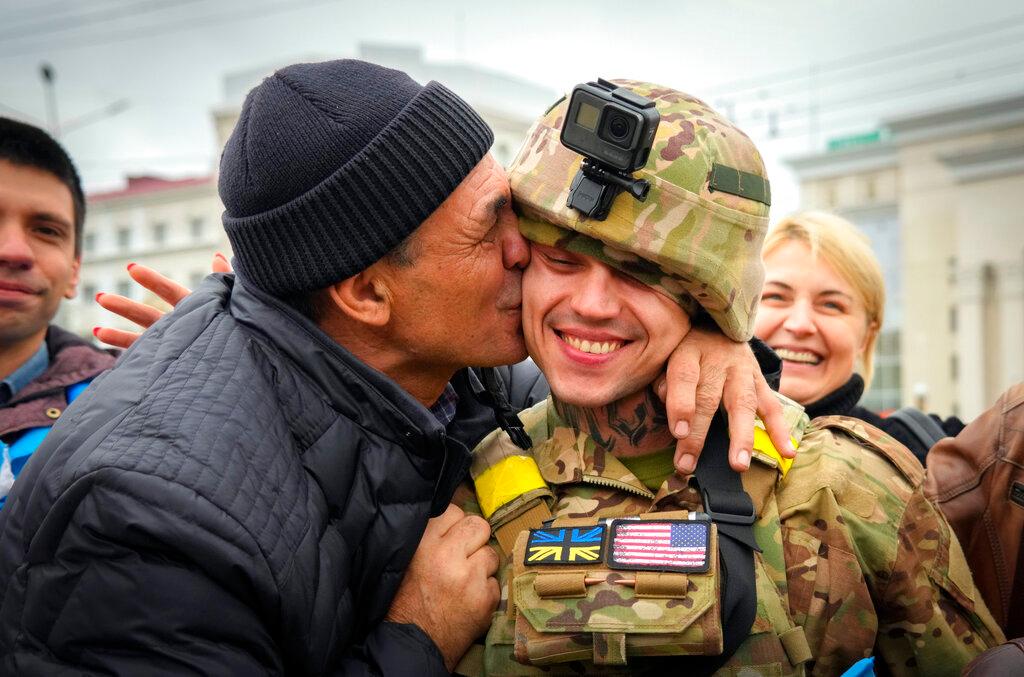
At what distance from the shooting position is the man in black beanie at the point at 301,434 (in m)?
2.00

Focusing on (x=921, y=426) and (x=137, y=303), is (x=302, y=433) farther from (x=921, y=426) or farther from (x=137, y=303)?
(x=921, y=426)

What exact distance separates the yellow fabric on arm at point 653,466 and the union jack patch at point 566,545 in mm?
338

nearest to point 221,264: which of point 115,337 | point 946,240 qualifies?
point 115,337

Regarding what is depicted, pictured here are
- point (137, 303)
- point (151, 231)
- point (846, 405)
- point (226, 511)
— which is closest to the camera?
point (226, 511)

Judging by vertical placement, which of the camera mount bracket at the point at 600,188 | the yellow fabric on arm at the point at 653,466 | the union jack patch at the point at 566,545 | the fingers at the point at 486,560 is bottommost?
the fingers at the point at 486,560

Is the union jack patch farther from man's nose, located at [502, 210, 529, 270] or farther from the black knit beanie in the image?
the black knit beanie

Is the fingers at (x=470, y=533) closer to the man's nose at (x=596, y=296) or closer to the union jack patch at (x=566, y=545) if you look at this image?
the union jack patch at (x=566, y=545)

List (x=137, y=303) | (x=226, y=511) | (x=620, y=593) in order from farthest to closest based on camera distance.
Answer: (x=137, y=303)
(x=620, y=593)
(x=226, y=511)

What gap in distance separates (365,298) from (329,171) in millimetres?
400

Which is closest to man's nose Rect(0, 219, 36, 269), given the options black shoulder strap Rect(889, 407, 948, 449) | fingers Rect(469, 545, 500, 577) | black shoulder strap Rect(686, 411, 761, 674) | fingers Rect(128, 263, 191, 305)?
fingers Rect(128, 263, 191, 305)

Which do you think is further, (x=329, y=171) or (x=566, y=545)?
(x=329, y=171)

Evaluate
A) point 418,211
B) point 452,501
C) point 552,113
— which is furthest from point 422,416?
point 552,113

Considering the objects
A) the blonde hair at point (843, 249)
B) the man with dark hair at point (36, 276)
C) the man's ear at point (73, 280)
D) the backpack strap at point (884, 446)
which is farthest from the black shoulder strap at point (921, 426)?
the man's ear at point (73, 280)

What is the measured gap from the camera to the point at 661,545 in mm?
2305
